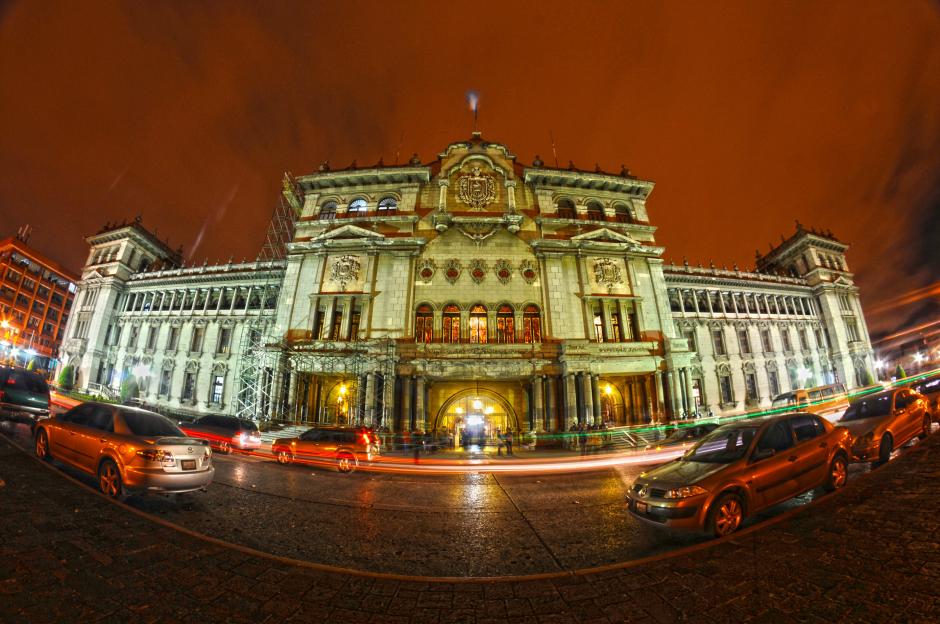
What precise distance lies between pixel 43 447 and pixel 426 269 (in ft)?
62.9

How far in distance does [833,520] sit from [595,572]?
3503 millimetres

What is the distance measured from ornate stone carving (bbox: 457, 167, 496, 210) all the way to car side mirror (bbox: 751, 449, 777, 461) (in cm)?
2353

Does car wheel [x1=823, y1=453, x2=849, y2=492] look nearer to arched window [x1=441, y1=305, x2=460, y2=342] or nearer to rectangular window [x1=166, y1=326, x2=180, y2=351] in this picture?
arched window [x1=441, y1=305, x2=460, y2=342]

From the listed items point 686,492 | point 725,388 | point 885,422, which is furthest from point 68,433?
point 725,388

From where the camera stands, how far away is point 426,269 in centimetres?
2436

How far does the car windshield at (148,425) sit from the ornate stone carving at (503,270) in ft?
64.8

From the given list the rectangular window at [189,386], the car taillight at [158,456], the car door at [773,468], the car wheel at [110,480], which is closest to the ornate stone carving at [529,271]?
the car door at [773,468]

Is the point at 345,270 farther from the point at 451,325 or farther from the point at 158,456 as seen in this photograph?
the point at 158,456

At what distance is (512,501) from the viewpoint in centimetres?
738

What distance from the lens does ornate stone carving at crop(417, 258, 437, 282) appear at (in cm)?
2416

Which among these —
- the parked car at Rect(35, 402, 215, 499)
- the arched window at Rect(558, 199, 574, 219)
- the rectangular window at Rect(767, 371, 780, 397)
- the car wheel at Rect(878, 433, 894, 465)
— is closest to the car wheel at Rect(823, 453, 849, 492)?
the car wheel at Rect(878, 433, 894, 465)

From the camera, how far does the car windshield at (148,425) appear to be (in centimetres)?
624

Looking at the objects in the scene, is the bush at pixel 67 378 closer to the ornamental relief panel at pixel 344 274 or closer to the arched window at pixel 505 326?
the ornamental relief panel at pixel 344 274

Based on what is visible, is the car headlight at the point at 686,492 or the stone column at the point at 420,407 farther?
the stone column at the point at 420,407
